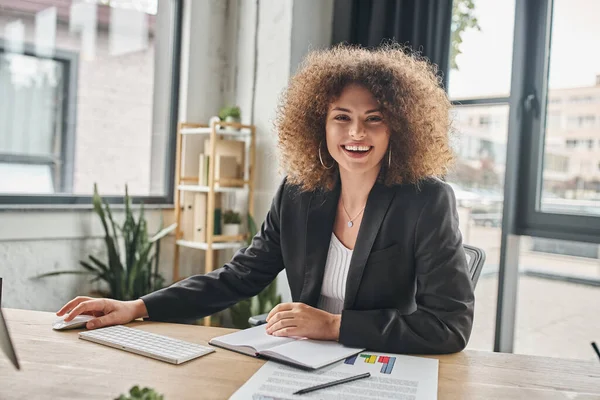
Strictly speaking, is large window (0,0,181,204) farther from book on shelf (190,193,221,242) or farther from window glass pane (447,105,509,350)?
window glass pane (447,105,509,350)

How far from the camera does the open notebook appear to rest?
1211 mm

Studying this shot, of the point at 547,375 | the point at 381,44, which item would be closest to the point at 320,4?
the point at 381,44

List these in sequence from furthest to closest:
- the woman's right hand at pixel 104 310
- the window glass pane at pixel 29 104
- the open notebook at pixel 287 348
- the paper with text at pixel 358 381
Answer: the window glass pane at pixel 29 104
the woman's right hand at pixel 104 310
the open notebook at pixel 287 348
the paper with text at pixel 358 381

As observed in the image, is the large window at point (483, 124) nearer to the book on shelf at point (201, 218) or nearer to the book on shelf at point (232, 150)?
the book on shelf at point (232, 150)

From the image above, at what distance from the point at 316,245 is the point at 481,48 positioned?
199 centimetres

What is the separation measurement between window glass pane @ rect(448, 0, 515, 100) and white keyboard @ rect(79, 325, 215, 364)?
2.37 metres

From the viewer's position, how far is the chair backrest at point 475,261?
5.72 feet

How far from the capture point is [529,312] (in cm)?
316

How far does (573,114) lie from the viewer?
114 inches

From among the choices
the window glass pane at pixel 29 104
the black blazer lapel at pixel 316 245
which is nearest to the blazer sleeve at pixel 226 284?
the black blazer lapel at pixel 316 245

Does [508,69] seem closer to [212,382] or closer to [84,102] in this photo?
[84,102]

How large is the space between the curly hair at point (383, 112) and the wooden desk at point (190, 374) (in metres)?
0.64

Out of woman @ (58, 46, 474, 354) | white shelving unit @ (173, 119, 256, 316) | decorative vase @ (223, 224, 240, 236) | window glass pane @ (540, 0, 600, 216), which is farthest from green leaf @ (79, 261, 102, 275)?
window glass pane @ (540, 0, 600, 216)

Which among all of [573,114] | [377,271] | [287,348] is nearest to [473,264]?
[377,271]
